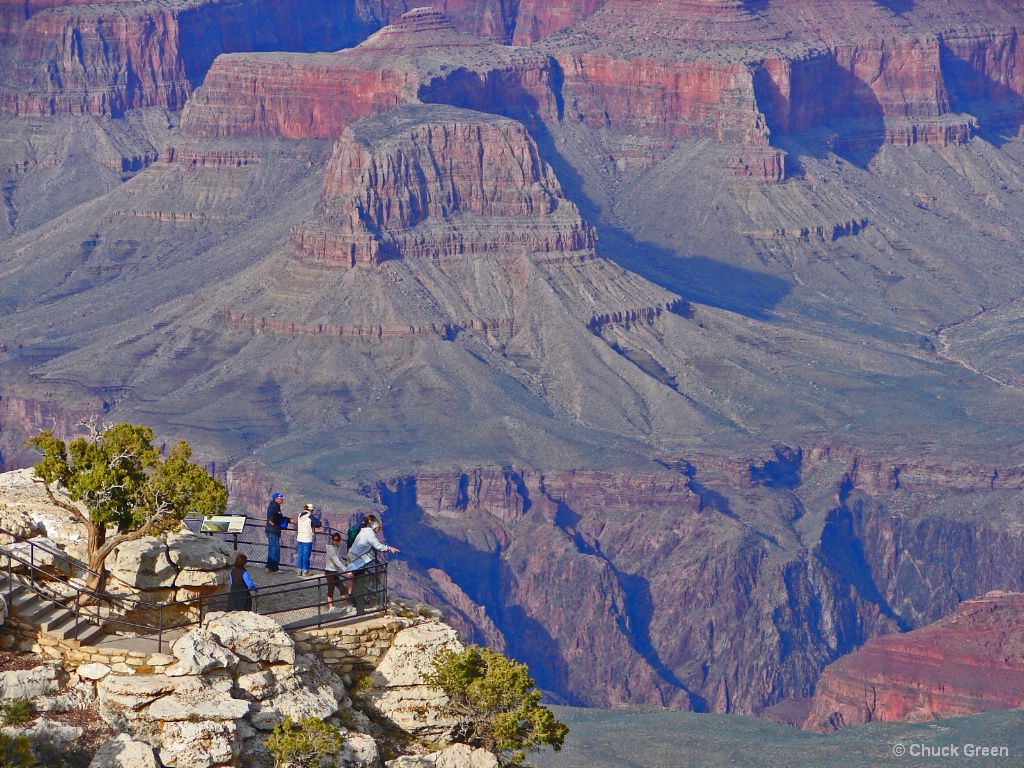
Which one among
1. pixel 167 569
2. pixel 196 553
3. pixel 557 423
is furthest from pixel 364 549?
pixel 557 423

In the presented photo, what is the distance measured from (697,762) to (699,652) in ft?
220

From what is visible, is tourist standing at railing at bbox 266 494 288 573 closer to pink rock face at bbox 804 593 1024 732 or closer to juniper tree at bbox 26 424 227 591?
juniper tree at bbox 26 424 227 591

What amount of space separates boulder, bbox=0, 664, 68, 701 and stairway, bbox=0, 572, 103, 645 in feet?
5.44

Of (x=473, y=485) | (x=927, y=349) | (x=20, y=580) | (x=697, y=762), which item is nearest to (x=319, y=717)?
(x=20, y=580)

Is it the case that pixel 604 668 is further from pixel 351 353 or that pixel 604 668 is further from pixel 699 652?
pixel 351 353

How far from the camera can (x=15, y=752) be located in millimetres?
40000

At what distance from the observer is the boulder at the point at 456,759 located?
4625 cm

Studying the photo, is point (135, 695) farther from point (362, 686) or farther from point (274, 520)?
point (274, 520)

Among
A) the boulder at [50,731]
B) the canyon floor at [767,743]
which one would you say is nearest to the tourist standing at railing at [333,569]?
the boulder at [50,731]

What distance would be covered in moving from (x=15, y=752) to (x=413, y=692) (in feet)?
33.1

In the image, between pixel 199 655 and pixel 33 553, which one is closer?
pixel 199 655

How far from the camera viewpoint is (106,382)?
176 metres

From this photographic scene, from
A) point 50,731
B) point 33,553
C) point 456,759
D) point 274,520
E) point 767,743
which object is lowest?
point 767,743

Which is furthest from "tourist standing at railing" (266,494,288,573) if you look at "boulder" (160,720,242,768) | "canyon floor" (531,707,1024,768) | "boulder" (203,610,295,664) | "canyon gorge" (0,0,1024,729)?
"canyon gorge" (0,0,1024,729)
